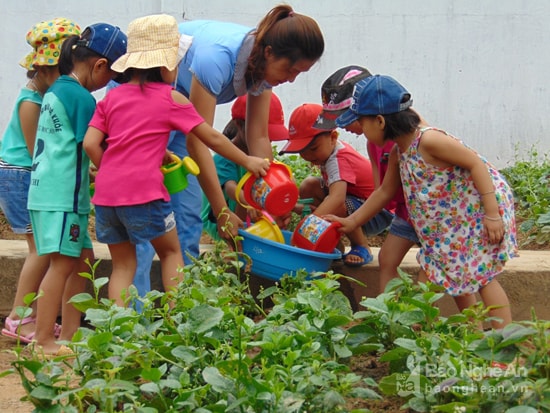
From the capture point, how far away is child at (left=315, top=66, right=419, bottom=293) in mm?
4262

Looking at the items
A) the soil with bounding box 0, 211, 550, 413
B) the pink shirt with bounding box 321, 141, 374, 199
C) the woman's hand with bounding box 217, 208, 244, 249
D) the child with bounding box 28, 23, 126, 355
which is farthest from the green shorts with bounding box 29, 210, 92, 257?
the pink shirt with bounding box 321, 141, 374, 199

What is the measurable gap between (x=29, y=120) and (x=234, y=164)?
1.11m

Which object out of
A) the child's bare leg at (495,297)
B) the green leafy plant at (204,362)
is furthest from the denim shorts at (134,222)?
the child's bare leg at (495,297)

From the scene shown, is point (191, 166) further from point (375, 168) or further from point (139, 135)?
point (375, 168)

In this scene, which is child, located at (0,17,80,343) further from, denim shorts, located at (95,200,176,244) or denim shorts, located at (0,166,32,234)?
denim shorts, located at (95,200,176,244)

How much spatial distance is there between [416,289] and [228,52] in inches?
55.3

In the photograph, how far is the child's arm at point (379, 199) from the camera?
13.7 feet

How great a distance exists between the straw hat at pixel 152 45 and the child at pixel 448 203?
2.61ft

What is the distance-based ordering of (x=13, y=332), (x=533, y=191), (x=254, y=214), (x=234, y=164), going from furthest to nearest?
(x=533, y=191) → (x=234, y=164) → (x=254, y=214) → (x=13, y=332)

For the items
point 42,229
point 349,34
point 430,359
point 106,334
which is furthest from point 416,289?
point 349,34

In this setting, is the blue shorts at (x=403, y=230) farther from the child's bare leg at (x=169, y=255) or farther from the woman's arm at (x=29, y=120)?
the woman's arm at (x=29, y=120)

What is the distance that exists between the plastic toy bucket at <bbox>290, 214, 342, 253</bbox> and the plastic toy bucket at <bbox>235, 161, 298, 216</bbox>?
15 centimetres

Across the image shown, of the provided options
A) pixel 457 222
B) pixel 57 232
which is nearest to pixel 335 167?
pixel 457 222

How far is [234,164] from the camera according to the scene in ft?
16.0
